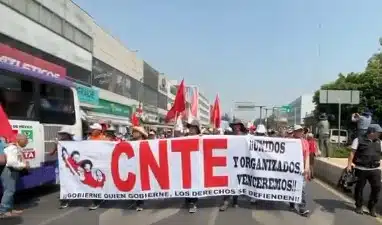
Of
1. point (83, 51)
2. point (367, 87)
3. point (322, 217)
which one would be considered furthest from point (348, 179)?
point (367, 87)

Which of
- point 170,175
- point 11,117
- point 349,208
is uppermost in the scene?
point 11,117

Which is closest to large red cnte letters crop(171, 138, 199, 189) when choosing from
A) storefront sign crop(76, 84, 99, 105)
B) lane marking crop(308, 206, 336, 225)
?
lane marking crop(308, 206, 336, 225)

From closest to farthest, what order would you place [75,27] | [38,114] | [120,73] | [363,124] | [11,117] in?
1. [11,117]
2. [38,114]
3. [363,124]
4. [75,27]
5. [120,73]

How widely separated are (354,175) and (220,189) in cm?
276

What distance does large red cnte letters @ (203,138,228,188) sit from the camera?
10.9 meters

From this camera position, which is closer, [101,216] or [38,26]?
[101,216]

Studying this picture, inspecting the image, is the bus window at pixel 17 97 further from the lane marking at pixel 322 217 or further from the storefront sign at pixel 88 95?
the storefront sign at pixel 88 95

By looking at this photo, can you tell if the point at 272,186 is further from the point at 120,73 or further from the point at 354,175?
the point at 120,73

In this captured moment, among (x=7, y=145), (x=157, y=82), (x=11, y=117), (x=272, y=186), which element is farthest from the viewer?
(x=157, y=82)

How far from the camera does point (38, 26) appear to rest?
145 feet

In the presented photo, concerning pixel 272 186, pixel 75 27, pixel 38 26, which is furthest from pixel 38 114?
pixel 75 27

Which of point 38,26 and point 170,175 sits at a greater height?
point 38,26

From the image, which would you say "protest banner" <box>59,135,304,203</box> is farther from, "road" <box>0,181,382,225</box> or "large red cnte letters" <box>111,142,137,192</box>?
"road" <box>0,181,382,225</box>

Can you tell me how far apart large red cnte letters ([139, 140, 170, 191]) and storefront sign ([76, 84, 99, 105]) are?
125 ft
